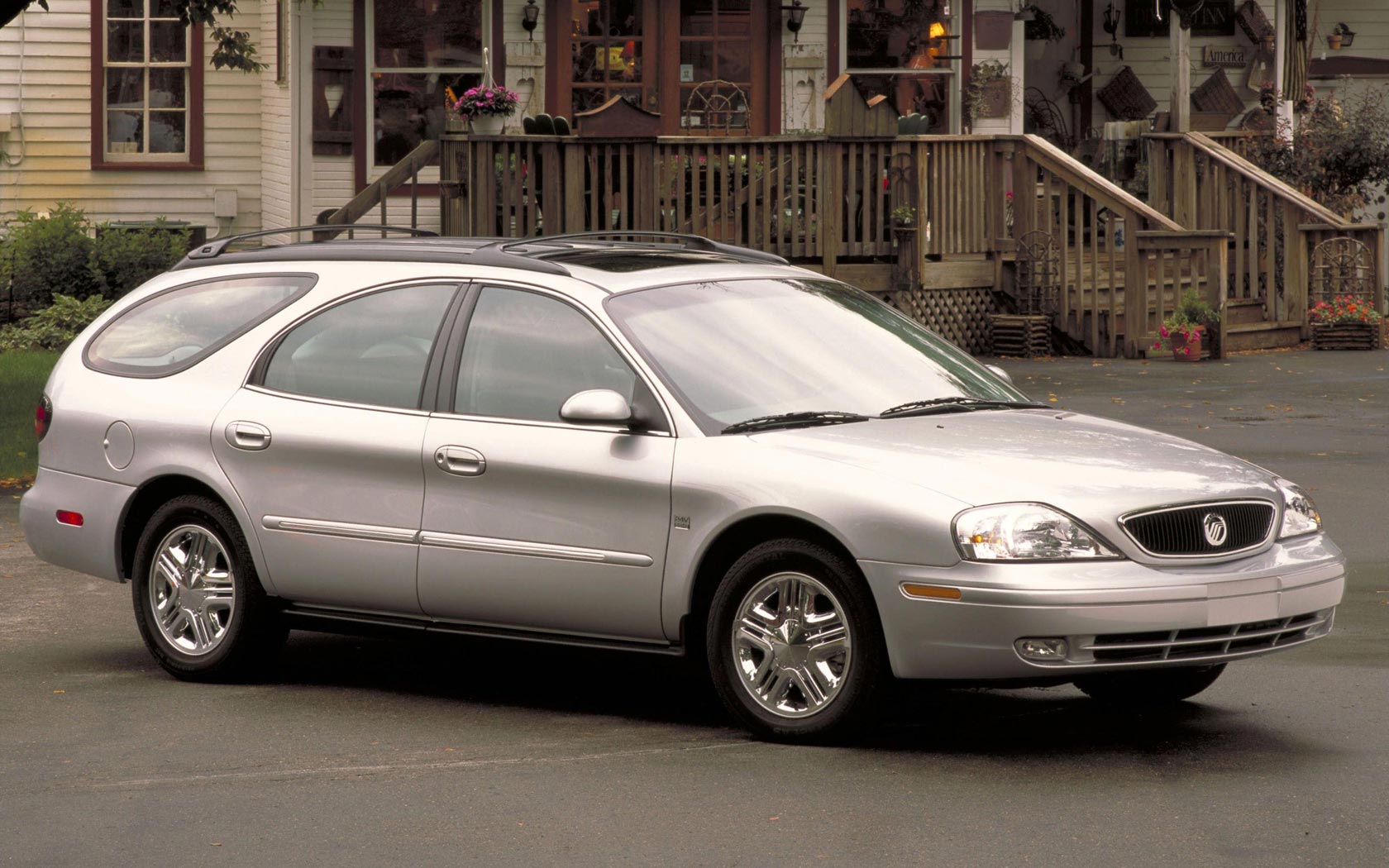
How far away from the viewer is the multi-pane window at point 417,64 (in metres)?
22.8

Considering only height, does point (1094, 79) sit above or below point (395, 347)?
above

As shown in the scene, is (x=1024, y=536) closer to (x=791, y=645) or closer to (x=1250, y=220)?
(x=791, y=645)

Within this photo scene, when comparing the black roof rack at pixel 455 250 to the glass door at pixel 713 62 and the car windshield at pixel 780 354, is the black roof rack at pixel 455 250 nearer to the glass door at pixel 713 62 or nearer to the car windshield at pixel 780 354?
the car windshield at pixel 780 354

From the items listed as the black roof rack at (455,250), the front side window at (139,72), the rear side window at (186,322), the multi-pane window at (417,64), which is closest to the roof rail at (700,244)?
the black roof rack at (455,250)

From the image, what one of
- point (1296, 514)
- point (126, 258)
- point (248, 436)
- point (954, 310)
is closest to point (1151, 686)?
point (1296, 514)

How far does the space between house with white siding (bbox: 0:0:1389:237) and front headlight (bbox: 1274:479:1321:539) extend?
1525 centimetres

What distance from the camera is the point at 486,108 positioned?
65.1 feet

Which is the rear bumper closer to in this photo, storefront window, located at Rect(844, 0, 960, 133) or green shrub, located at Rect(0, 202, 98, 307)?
green shrub, located at Rect(0, 202, 98, 307)

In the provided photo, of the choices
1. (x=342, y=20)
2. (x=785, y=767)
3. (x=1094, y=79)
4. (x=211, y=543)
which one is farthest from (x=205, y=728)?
(x=1094, y=79)

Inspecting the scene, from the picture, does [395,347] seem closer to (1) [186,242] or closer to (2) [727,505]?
(2) [727,505]

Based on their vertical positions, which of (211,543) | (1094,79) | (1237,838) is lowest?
(1237,838)

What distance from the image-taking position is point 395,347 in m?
7.51

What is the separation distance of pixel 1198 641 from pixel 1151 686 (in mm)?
960

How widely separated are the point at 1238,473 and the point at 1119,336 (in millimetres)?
13743
